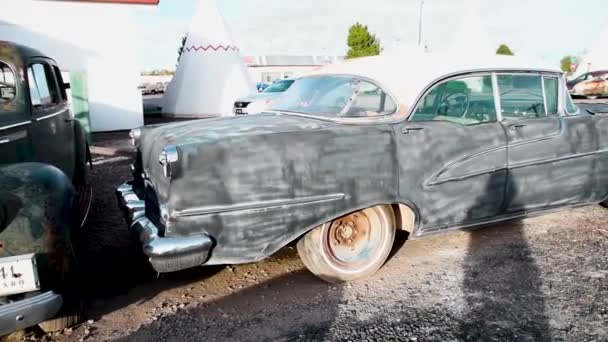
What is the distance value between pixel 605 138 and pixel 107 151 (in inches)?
346

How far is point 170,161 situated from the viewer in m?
2.68

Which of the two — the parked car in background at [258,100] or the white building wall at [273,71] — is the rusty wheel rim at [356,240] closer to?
the parked car in background at [258,100]

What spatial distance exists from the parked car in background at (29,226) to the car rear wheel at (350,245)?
5.06ft

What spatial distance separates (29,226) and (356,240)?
2.19 metres

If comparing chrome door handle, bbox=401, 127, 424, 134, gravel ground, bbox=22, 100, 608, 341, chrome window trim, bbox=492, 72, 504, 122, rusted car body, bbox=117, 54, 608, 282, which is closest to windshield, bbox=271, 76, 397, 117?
rusted car body, bbox=117, 54, 608, 282

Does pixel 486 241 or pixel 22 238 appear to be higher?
pixel 22 238

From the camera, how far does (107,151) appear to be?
952 cm

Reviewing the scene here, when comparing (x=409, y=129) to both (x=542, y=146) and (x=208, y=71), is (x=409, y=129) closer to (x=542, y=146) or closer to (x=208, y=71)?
(x=542, y=146)

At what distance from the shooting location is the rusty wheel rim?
338cm

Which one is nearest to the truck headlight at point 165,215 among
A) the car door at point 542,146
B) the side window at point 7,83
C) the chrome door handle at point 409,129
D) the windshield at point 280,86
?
the chrome door handle at point 409,129

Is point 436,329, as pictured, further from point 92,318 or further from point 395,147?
point 92,318

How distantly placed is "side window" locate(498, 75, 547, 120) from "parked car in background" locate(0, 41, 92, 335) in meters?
3.52

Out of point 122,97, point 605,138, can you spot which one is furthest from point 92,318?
point 122,97

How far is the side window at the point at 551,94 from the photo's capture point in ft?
13.9
